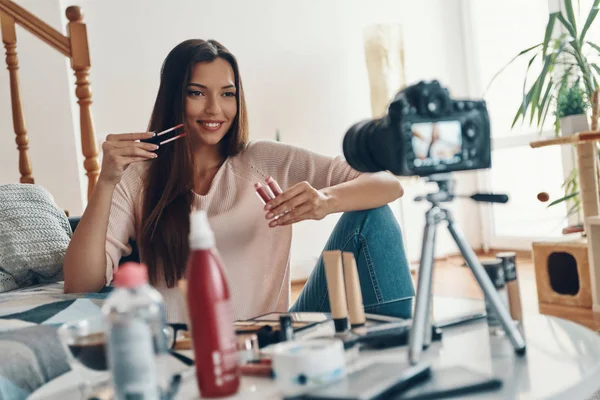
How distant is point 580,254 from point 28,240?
183 centimetres

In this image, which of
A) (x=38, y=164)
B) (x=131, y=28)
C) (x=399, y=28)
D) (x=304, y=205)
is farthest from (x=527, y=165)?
(x=304, y=205)

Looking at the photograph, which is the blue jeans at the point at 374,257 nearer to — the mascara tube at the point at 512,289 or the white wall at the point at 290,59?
the mascara tube at the point at 512,289

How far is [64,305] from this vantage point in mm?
1268

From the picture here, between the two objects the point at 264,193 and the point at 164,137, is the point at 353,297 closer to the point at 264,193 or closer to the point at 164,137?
the point at 264,193

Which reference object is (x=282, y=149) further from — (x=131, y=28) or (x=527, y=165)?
(x=527, y=165)

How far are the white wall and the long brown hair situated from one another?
1869 millimetres

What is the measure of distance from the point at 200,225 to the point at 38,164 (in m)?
2.84

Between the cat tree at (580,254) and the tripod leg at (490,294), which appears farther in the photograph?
the cat tree at (580,254)

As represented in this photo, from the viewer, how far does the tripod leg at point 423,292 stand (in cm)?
74

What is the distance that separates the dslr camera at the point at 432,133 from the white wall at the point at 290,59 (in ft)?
9.19

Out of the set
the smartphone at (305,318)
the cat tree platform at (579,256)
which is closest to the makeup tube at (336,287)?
the smartphone at (305,318)

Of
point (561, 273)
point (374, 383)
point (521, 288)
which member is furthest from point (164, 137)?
point (521, 288)

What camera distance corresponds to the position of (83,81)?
2.28 m

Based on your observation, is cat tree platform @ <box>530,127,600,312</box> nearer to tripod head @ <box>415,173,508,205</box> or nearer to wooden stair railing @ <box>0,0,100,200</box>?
wooden stair railing @ <box>0,0,100,200</box>
